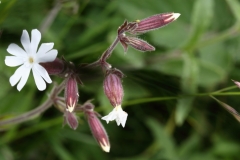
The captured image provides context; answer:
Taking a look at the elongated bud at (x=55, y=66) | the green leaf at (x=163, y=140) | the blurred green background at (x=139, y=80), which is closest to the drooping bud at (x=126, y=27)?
the elongated bud at (x=55, y=66)

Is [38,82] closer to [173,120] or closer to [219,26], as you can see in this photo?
[173,120]

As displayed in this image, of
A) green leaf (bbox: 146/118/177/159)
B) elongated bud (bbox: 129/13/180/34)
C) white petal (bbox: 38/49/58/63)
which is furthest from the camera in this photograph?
green leaf (bbox: 146/118/177/159)

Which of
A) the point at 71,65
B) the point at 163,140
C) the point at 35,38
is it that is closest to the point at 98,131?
the point at 71,65

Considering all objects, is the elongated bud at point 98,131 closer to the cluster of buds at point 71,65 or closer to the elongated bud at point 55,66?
the cluster of buds at point 71,65

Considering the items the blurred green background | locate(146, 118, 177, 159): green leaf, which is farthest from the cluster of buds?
locate(146, 118, 177, 159): green leaf

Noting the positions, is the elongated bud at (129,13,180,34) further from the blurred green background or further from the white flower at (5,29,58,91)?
the blurred green background

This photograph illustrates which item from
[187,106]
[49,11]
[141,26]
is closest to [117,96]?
[141,26]
